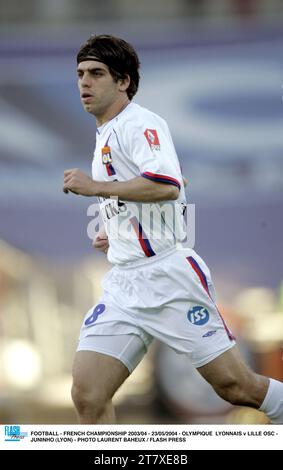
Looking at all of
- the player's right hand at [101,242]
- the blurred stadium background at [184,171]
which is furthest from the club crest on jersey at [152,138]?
the blurred stadium background at [184,171]

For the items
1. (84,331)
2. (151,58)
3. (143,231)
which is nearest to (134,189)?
(143,231)

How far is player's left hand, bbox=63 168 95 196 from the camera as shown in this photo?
4672mm

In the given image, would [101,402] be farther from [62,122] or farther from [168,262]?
[62,122]

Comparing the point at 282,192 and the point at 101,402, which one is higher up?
the point at 282,192

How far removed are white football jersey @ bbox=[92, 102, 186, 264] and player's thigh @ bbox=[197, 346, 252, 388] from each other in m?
0.59

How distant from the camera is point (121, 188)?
15.5 feet

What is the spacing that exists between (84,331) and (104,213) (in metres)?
0.58

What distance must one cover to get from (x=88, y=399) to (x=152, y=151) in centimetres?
119

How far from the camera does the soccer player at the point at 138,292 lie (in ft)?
16.0

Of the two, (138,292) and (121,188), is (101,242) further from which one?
(121,188)

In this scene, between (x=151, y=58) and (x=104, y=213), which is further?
(x=151, y=58)

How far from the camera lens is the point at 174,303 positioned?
16.2 feet

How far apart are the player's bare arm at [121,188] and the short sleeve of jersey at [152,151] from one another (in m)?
0.04

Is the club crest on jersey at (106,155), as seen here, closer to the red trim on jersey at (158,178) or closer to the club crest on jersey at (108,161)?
the club crest on jersey at (108,161)
